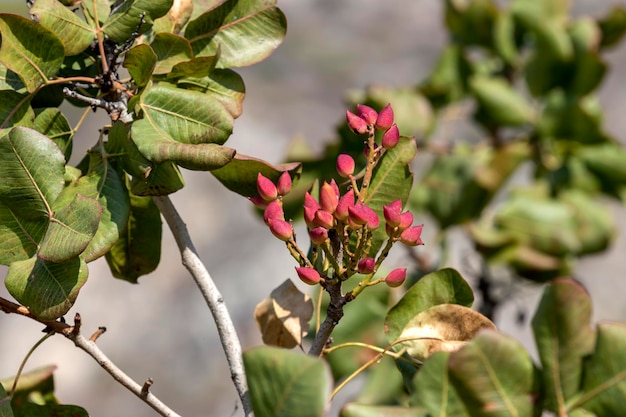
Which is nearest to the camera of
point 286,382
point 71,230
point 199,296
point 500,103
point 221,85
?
point 286,382

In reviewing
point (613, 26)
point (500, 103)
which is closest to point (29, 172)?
point (500, 103)

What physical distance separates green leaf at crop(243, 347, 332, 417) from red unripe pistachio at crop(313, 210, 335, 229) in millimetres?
127

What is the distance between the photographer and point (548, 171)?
1899 mm

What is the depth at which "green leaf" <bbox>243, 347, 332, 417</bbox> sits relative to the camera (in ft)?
1.58

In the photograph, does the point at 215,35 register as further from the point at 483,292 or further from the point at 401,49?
the point at 401,49

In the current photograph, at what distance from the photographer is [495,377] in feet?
1.74

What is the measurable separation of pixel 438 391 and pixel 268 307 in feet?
0.76

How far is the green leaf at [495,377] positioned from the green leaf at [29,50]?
386mm

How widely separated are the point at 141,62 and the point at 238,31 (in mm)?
122

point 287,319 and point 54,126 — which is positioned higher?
point 54,126

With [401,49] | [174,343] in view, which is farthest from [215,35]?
[401,49]

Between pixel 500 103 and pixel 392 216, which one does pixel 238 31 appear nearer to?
pixel 392 216

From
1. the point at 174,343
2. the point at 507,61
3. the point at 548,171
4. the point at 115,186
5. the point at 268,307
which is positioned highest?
the point at 115,186

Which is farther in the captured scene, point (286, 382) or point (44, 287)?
point (44, 287)
